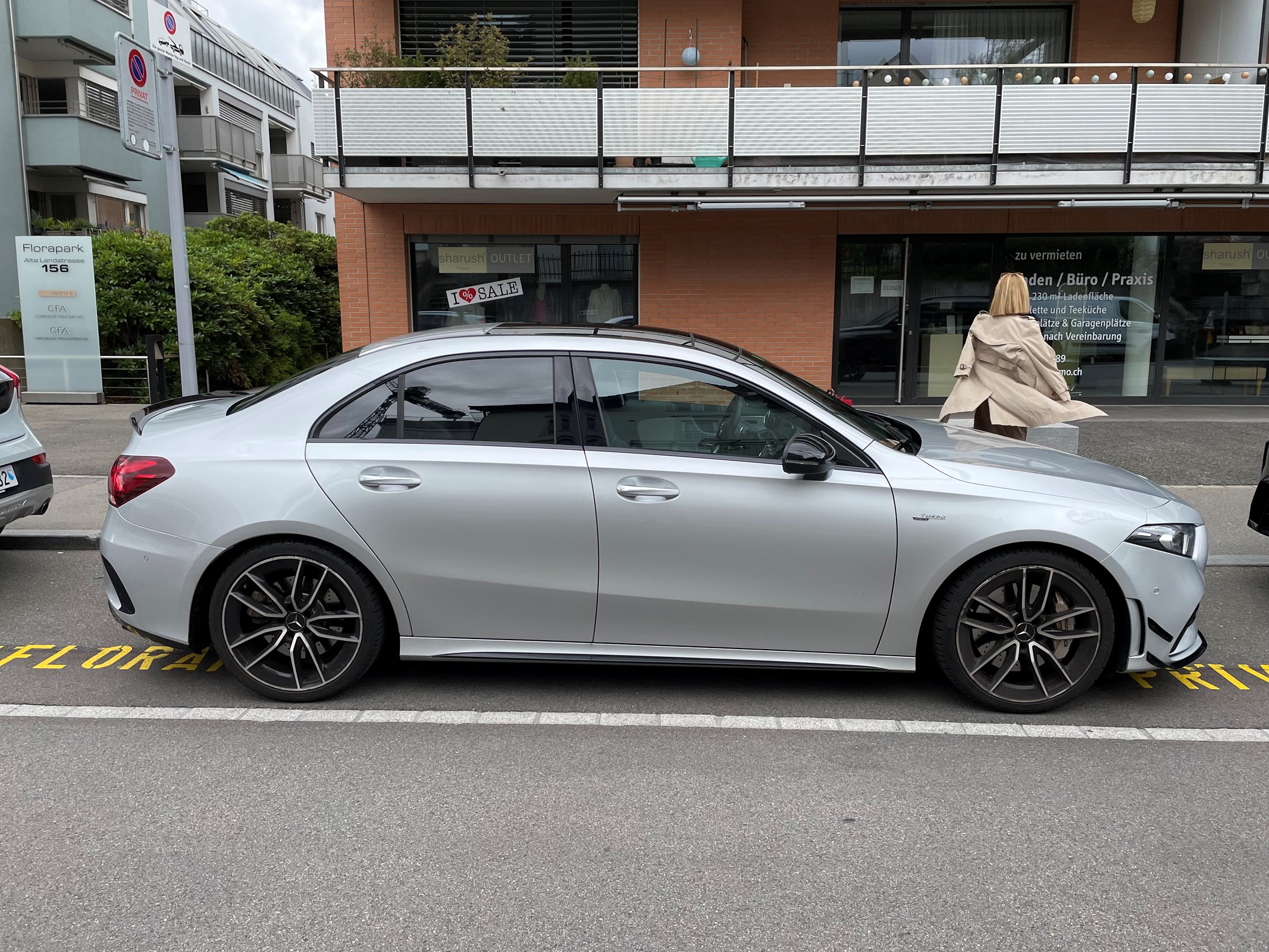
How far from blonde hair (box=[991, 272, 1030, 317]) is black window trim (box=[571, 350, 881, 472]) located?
11.8 ft

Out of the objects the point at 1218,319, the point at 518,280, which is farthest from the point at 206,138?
the point at 1218,319

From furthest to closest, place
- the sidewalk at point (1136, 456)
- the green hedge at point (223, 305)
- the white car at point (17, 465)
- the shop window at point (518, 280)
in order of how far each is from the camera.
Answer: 1. the green hedge at point (223, 305)
2. the shop window at point (518, 280)
3. the sidewalk at point (1136, 456)
4. the white car at point (17, 465)

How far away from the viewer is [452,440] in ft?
13.8

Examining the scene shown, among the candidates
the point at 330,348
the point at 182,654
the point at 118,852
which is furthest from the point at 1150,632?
the point at 330,348

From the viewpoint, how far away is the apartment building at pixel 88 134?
21422mm

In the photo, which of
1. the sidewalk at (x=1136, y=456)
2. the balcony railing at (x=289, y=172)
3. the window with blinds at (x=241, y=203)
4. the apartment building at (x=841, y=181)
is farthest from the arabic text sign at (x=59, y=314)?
the balcony railing at (x=289, y=172)

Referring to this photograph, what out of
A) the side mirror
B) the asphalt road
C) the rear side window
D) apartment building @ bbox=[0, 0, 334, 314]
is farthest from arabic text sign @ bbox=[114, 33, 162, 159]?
apartment building @ bbox=[0, 0, 334, 314]

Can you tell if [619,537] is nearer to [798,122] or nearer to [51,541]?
[51,541]

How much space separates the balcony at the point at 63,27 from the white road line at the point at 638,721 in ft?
73.1

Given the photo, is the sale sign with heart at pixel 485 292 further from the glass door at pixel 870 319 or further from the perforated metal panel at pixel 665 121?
the glass door at pixel 870 319

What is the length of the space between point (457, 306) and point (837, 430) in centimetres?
1018

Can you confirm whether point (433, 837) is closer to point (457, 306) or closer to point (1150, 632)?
point (1150, 632)

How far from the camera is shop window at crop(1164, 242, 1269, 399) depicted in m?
13.5

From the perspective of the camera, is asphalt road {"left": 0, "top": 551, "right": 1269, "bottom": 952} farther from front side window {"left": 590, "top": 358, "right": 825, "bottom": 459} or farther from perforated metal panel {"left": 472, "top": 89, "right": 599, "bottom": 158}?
perforated metal panel {"left": 472, "top": 89, "right": 599, "bottom": 158}
